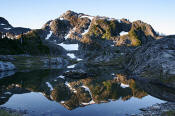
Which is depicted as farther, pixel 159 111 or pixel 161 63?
pixel 161 63

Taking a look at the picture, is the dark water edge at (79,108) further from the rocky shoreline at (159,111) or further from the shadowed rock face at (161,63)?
the shadowed rock face at (161,63)

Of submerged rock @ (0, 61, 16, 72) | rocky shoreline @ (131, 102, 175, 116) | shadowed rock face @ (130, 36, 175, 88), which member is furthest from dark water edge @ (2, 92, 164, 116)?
submerged rock @ (0, 61, 16, 72)

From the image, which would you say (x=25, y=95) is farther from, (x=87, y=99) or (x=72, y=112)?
(x=72, y=112)

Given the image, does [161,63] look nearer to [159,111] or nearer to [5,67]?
[159,111]

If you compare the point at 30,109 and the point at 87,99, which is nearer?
the point at 30,109

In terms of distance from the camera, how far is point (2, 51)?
506 ft

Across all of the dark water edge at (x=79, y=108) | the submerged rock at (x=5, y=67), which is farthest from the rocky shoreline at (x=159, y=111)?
the submerged rock at (x=5, y=67)

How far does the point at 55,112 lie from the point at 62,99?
9.91m

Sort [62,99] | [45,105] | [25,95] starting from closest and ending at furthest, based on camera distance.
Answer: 1. [45,105]
2. [62,99]
3. [25,95]

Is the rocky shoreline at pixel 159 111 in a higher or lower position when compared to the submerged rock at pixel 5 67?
higher

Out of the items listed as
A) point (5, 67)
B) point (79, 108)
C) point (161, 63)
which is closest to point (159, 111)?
point (79, 108)

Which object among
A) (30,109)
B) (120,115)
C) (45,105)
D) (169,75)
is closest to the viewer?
(120,115)

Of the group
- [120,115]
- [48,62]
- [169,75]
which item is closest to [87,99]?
[120,115]

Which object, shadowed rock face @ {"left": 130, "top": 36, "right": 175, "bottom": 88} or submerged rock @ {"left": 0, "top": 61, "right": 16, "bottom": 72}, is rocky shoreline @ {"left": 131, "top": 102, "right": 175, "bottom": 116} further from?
submerged rock @ {"left": 0, "top": 61, "right": 16, "bottom": 72}
